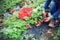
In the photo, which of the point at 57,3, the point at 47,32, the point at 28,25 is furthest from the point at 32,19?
the point at 57,3

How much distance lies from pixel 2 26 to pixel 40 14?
812mm

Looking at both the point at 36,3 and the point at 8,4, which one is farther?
the point at 8,4

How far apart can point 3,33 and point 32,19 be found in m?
0.75

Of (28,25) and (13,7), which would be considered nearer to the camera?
(28,25)

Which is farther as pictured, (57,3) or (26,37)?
(26,37)

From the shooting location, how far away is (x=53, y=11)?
4.58m

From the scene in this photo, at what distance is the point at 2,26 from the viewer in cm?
504

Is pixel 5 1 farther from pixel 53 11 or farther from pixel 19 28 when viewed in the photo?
pixel 53 11

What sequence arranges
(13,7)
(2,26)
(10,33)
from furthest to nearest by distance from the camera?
(13,7)
(2,26)
(10,33)

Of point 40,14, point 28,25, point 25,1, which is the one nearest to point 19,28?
point 28,25

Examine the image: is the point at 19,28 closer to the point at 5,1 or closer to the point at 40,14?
the point at 40,14

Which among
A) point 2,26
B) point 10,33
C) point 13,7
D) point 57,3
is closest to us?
point 57,3

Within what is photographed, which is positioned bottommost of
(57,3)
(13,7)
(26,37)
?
(26,37)

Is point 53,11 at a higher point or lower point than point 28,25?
higher
